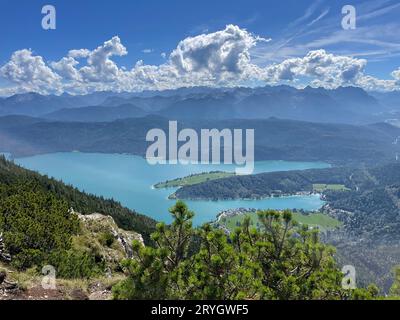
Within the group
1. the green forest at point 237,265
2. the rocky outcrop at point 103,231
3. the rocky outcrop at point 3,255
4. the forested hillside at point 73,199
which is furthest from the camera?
the forested hillside at point 73,199

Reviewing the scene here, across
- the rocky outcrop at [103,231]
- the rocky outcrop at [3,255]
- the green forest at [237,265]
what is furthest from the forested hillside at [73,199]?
the green forest at [237,265]

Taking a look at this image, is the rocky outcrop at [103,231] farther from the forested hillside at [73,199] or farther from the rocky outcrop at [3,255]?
the forested hillside at [73,199]

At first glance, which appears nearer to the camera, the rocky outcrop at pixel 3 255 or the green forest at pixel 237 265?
the green forest at pixel 237 265

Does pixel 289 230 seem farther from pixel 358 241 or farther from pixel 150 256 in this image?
pixel 358 241

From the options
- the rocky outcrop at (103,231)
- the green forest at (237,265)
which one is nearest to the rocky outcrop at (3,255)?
the rocky outcrop at (103,231)

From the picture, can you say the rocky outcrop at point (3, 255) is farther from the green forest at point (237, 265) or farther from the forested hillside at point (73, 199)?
the forested hillside at point (73, 199)

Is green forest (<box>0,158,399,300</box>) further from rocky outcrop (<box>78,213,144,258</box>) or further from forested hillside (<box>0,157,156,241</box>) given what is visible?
forested hillside (<box>0,157,156,241</box>)

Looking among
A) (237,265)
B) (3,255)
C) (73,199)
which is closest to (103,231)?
(3,255)

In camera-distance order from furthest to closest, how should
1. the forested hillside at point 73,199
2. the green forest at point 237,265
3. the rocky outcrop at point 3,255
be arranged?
1. the forested hillside at point 73,199
2. the rocky outcrop at point 3,255
3. the green forest at point 237,265

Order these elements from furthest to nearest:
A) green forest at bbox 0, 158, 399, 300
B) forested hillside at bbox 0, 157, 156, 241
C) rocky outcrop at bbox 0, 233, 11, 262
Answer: forested hillside at bbox 0, 157, 156, 241 → rocky outcrop at bbox 0, 233, 11, 262 → green forest at bbox 0, 158, 399, 300

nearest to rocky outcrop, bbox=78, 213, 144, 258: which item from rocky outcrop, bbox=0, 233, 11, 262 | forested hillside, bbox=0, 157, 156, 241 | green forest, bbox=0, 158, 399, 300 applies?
rocky outcrop, bbox=0, 233, 11, 262

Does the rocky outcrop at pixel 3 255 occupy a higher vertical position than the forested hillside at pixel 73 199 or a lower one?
lower
